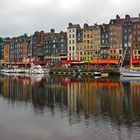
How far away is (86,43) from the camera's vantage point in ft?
477

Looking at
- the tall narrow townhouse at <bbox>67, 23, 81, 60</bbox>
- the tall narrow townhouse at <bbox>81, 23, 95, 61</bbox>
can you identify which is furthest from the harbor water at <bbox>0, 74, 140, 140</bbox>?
the tall narrow townhouse at <bbox>67, 23, 81, 60</bbox>

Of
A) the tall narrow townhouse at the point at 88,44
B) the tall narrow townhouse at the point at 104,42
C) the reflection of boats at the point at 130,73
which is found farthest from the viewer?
the tall narrow townhouse at the point at 88,44

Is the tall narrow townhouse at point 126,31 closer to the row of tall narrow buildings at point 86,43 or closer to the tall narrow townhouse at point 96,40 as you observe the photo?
the row of tall narrow buildings at point 86,43

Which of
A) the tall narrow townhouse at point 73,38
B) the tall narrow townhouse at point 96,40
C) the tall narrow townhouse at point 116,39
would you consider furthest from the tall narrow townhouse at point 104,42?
the tall narrow townhouse at point 73,38

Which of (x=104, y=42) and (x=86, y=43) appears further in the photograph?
(x=86, y=43)

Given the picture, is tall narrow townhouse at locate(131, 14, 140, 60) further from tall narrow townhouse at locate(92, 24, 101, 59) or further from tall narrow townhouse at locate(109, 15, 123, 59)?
tall narrow townhouse at locate(92, 24, 101, 59)

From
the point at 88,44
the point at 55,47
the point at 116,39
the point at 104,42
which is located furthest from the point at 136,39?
the point at 55,47

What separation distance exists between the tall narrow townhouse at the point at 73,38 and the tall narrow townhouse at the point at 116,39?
59.2ft

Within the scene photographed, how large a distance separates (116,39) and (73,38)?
23468 millimetres

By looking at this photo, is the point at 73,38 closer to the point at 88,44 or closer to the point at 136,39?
the point at 88,44

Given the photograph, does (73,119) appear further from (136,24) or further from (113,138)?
(136,24)

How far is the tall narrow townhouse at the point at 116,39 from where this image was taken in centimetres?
13325

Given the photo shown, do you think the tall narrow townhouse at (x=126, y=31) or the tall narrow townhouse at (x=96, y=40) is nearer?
the tall narrow townhouse at (x=126, y=31)

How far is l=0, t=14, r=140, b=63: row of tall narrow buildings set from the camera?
131 meters
